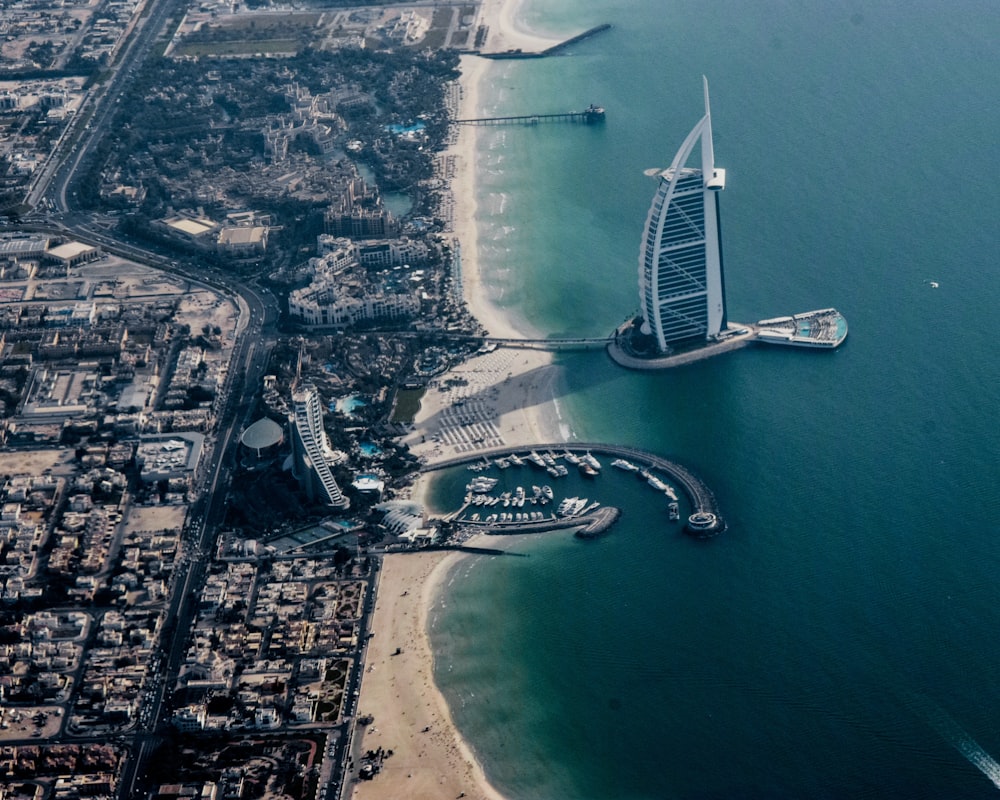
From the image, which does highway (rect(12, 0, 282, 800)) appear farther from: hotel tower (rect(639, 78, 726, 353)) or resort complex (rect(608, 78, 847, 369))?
hotel tower (rect(639, 78, 726, 353))

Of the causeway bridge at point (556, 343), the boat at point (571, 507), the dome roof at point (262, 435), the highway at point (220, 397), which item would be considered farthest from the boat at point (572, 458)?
the highway at point (220, 397)

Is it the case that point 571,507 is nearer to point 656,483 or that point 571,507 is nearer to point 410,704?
point 656,483

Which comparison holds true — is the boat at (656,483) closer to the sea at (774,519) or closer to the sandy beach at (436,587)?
the sea at (774,519)

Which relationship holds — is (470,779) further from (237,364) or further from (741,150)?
(741,150)

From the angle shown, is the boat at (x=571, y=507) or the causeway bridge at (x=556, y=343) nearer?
the boat at (x=571, y=507)

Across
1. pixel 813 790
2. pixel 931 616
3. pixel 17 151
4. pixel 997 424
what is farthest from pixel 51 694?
pixel 17 151

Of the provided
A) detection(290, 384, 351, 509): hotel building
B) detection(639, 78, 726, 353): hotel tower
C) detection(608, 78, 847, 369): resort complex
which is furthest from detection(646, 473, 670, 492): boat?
detection(290, 384, 351, 509): hotel building
